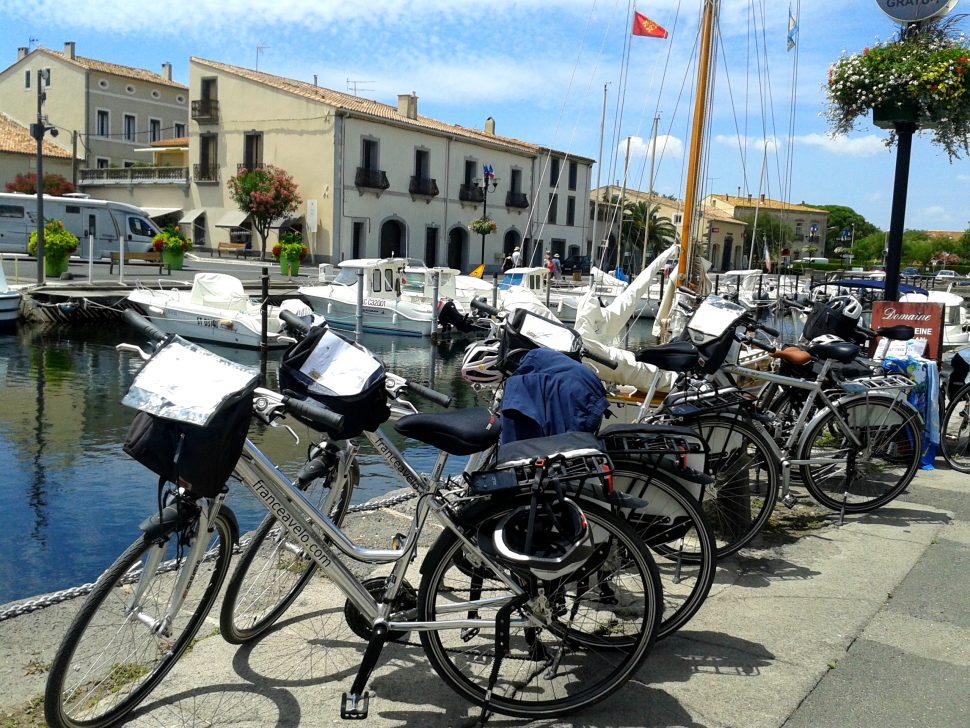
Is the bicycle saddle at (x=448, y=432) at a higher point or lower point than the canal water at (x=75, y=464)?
higher

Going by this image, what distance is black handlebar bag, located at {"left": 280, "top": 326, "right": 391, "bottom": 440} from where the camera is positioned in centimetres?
293

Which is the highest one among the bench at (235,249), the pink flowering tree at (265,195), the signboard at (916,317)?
the pink flowering tree at (265,195)

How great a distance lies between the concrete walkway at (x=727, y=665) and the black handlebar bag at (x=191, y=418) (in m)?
0.85

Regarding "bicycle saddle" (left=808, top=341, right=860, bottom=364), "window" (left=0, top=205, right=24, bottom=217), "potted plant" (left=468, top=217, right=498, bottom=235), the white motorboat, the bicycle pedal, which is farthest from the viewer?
"potted plant" (left=468, top=217, right=498, bottom=235)

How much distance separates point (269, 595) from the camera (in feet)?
11.2

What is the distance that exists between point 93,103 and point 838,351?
58.2 m

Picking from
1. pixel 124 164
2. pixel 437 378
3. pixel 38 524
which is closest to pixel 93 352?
pixel 437 378

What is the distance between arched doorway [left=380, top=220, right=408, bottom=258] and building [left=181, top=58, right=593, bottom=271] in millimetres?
62

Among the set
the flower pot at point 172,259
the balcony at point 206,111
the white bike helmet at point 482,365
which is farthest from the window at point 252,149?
the white bike helmet at point 482,365

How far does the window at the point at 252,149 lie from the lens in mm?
44000

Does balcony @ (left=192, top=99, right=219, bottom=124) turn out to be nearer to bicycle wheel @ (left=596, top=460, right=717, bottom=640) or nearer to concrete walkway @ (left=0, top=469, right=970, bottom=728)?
concrete walkway @ (left=0, top=469, right=970, bottom=728)

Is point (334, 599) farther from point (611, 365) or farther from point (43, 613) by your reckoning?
point (611, 365)

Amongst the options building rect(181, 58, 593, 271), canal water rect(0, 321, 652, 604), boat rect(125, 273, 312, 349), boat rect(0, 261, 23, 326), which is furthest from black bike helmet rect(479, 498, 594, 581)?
building rect(181, 58, 593, 271)

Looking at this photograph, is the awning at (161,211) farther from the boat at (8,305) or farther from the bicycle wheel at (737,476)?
the bicycle wheel at (737,476)
